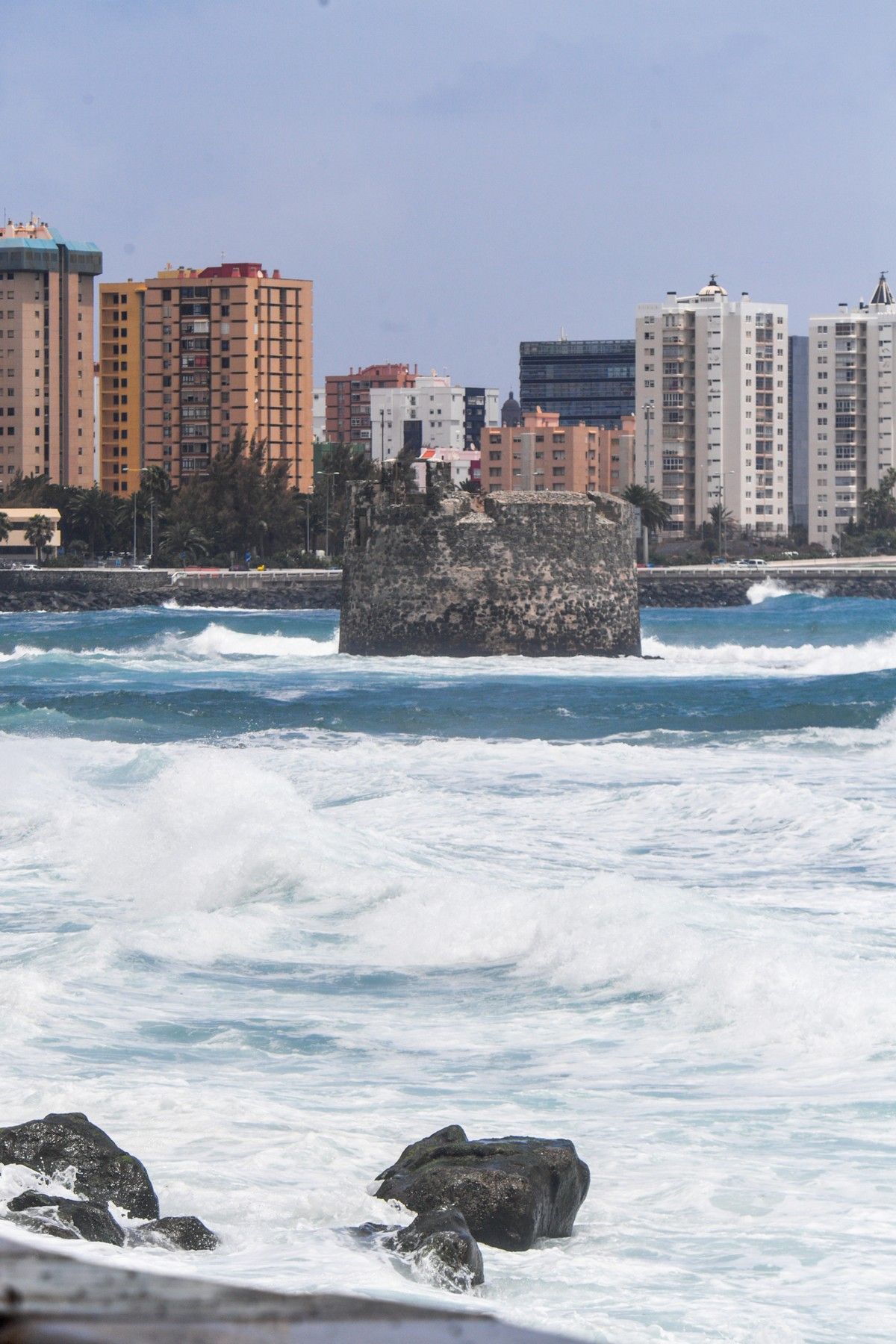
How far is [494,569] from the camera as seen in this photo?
29875mm

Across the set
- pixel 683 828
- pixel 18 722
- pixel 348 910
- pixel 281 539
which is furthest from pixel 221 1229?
pixel 281 539

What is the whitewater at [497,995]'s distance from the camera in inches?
195

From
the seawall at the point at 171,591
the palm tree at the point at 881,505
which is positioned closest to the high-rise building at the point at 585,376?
the palm tree at the point at 881,505

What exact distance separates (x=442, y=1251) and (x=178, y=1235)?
2.37 ft

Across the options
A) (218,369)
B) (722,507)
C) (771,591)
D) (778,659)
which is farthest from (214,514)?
(778,659)

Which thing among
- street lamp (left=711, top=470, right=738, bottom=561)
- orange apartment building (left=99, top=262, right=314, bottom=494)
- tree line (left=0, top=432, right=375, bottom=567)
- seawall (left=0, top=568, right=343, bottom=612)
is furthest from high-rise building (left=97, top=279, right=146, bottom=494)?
street lamp (left=711, top=470, right=738, bottom=561)

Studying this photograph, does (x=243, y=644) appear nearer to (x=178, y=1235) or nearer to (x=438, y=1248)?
(x=178, y=1235)

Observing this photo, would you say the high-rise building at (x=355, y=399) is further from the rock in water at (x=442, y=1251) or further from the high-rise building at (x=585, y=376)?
the rock in water at (x=442, y=1251)

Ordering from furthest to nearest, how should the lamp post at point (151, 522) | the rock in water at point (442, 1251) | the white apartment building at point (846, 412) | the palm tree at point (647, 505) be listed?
the white apartment building at point (846, 412) → the palm tree at point (647, 505) → the lamp post at point (151, 522) → the rock in water at point (442, 1251)

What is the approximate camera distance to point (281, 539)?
93.4 meters

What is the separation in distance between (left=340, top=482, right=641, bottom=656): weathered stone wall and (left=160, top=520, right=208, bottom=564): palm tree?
58460 millimetres

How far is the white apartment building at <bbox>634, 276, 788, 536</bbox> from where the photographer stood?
116 meters

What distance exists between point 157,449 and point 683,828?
3905 inches

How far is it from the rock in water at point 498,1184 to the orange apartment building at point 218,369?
100897 mm
